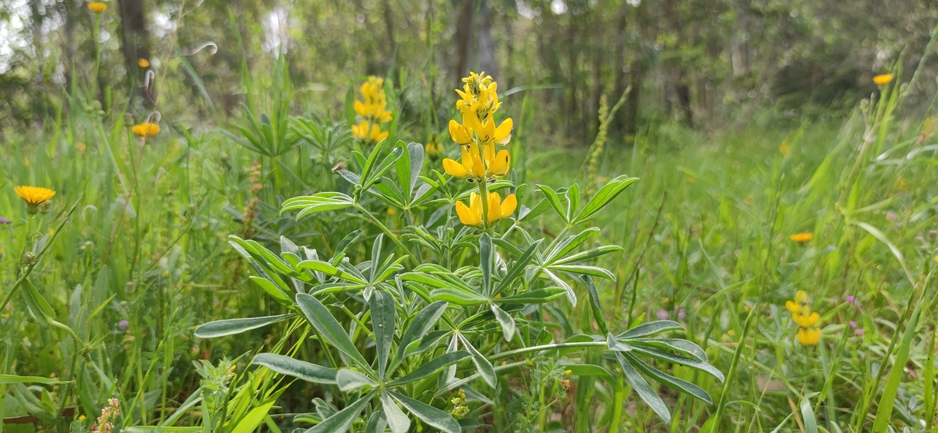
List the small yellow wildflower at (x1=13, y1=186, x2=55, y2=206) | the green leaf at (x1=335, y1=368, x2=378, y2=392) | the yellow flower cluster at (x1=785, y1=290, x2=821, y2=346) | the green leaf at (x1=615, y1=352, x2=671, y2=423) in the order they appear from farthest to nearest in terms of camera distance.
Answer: the yellow flower cluster at (x1=785, y1=290, x2=821, y2=346) < the small yellow wildflower at (x1=13, y1=186, x2=55, y2=206) < the green leaf at (x1=615, y1=352, x2=671, y2=423) < the green leaf at (x1=335, y1=368, x2=378, y2=392)

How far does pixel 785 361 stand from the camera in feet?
3.54

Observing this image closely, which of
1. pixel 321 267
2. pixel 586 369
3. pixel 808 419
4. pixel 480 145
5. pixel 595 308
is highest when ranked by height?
pixel 480 145

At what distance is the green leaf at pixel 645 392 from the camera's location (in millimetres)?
603

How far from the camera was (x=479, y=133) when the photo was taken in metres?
0.67

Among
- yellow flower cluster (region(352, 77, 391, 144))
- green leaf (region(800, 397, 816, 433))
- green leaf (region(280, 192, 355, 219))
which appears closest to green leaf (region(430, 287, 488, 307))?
green leaf (region(280, 192, 355, 219))

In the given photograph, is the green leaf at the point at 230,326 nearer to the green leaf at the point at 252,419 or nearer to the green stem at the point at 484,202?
the green leaf at the point at 252,419

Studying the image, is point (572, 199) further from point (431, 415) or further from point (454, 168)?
point (431, 415)

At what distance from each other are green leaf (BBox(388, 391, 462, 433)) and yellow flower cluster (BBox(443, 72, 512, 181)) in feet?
0.91

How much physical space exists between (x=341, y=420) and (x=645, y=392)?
36cm

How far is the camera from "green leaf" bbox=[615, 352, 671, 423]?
1.98 feet

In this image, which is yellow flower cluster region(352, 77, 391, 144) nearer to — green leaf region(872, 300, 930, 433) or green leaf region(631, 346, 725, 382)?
green leaf region(631, 346, 725, 382)

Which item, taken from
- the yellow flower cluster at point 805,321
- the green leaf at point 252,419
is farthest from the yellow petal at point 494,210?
the yellow flower cluster at point 805,321

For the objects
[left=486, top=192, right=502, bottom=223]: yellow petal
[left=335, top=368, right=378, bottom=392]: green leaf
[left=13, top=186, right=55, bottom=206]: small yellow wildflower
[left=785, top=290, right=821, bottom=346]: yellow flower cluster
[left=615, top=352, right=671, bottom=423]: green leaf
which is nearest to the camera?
[left=335, top=368, right=378, bottom=392]: green leaf

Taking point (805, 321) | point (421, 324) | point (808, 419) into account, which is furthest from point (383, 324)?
point (805, 321)
